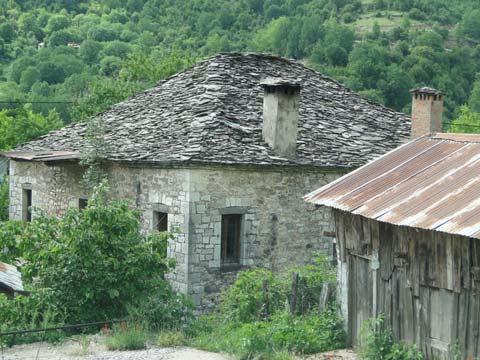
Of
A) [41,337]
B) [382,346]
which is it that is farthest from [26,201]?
[382,346]

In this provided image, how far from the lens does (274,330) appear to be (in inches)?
482

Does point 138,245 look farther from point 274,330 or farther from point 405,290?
point 405,290

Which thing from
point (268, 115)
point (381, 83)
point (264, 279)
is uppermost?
point (381, 83)

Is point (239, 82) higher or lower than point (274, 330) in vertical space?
higher

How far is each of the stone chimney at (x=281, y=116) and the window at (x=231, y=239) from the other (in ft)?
5.42

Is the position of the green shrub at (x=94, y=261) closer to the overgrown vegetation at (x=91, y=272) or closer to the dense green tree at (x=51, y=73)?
the overgrown vegetation at (x=91, y=272)

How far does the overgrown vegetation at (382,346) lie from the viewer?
1083 cm

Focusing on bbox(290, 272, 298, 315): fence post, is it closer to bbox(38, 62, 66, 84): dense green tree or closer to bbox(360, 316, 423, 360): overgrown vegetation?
bbox(360, 316, 423, 360): overgrown vegetation

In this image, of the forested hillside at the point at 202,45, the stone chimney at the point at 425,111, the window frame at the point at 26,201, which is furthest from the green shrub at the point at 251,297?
the forested hillside at the point at 202,45

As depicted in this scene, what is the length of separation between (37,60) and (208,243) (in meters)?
46.7

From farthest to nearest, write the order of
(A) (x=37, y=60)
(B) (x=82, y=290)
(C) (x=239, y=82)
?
(A) (x=37, y=60)
(C) (x=239, y=82)
(B) (x=82, y=290)

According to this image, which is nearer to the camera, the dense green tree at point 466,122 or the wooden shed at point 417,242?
the wooden shed at point 417,242

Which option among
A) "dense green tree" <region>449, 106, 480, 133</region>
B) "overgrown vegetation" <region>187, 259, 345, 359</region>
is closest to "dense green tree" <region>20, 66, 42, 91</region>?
"dense green tree" <region>449, 106, 480, 133</region>

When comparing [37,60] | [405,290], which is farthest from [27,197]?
[37,60]
